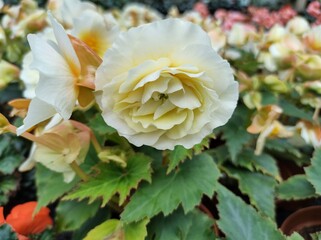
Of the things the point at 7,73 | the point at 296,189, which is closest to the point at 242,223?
the point at 296,189

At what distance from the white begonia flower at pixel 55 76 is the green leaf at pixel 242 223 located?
10.2 inches

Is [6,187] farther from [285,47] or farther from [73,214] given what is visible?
[285,47]

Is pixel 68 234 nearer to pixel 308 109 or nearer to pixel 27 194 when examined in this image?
pixel 27 194

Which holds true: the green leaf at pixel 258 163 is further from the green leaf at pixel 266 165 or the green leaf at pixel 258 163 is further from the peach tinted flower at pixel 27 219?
the peach tinted flower at pixel 27 219

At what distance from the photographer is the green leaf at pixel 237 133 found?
2.83 feet

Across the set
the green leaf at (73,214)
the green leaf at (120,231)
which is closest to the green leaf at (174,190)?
the green leaf at (120,231)

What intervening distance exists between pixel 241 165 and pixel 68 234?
401 mm

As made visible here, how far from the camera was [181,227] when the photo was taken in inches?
26.3

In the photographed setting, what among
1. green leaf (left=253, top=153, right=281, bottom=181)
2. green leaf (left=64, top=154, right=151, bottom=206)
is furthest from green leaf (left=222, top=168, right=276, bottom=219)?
green leaf (left=64, top=154, right=151, bottom=206)

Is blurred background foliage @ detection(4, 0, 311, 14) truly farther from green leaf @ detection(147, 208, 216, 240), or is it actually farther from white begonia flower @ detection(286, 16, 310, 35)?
green leaf @ detection(147, 208, 216, 240)

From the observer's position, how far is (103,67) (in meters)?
0.47

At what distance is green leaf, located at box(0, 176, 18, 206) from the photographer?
0.84 m

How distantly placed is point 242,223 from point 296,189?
233 millimetres

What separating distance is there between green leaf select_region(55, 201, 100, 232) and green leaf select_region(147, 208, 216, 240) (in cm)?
12
